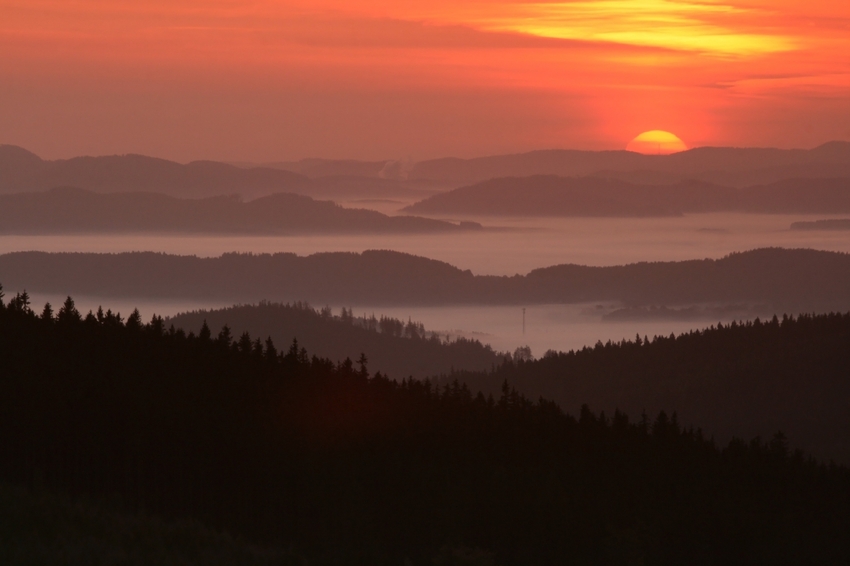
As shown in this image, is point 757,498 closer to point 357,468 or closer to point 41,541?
point 357,468

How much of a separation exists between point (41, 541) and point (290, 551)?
1186 cm

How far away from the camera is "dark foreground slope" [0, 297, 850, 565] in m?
59.8

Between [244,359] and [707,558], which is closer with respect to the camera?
[707,558]

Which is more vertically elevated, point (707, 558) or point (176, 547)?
point (176, 547)

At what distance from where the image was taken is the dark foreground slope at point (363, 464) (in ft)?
196

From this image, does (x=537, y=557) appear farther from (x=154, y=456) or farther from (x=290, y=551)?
(x=290, y=551)

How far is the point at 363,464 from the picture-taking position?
78.7 meters

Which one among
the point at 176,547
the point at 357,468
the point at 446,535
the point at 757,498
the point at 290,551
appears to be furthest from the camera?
the point at 757,498

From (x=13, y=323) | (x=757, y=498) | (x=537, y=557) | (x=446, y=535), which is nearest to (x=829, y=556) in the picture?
(x=757, y=498)

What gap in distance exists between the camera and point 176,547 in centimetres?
4209

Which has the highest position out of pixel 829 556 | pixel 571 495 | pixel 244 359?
pixel 244 359

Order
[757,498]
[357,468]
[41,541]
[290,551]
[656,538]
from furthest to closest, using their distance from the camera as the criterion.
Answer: [757,498], [656,538], [357,468], [290,551], [41,541]

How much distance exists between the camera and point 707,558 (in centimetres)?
8619

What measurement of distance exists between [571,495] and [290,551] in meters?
41.2
